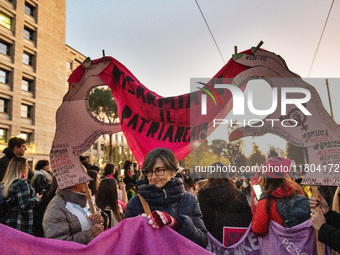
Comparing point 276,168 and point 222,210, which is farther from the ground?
point 276,168

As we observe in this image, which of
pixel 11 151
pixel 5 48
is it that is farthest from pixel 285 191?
pixel 5 48

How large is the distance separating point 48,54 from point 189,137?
104 ft

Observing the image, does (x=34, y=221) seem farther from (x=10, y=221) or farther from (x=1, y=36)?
(x=1, y=36)

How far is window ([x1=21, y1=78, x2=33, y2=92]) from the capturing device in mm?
28312

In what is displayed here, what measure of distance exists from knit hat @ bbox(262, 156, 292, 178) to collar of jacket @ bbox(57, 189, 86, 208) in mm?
1888

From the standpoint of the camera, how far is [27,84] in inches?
1140

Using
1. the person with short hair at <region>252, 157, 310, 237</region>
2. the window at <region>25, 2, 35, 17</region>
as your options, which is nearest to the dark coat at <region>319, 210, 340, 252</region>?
the person with short hair at <region>252, 157, 310, 237</region>

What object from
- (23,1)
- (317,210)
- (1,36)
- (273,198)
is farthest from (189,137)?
(23,1)

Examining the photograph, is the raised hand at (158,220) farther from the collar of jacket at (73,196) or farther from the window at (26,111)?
the window at (26,111)

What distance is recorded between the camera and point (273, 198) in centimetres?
294

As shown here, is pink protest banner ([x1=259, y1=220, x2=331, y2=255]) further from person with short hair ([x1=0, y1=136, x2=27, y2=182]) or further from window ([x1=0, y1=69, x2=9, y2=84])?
window ([x1=0, y1=69, x2=9, y2=84])

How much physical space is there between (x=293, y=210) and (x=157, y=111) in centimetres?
164

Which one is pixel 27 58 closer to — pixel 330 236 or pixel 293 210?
pixel 293 210

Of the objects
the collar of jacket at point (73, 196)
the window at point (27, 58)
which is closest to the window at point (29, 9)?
the window at point (27, 58)
